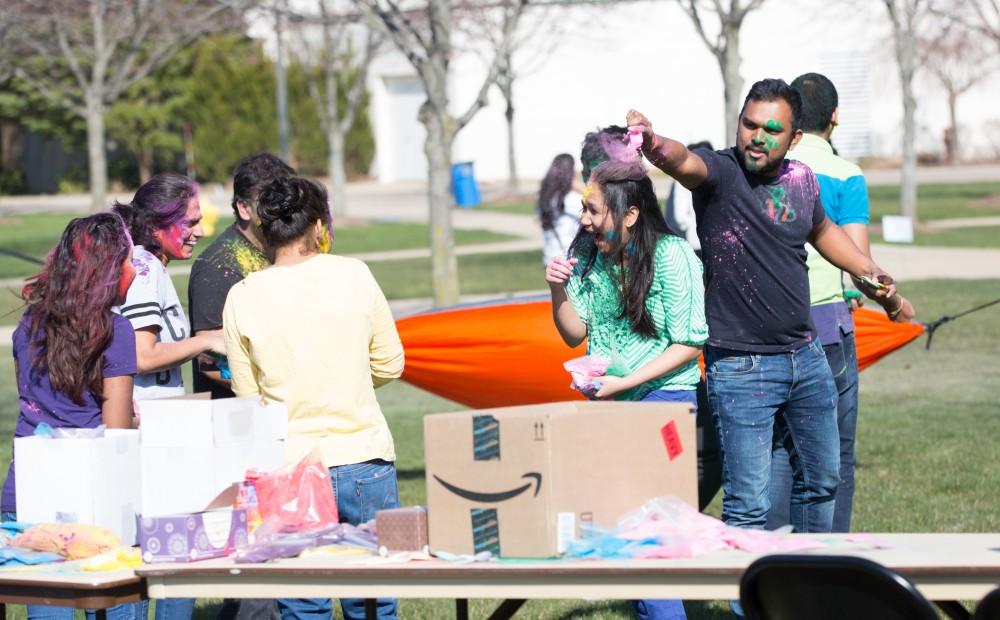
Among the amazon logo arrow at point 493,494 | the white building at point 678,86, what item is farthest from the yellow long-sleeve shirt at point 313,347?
the white building at point 678,86

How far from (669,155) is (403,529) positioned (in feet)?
4.33

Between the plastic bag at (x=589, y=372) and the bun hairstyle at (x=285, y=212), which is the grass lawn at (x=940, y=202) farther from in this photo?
the bun hairstyle at (x=285, y=212)

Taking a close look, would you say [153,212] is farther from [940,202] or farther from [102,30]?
[940,202]

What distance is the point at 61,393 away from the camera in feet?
13.3

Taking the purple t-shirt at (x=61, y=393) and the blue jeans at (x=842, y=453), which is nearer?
the purple t-shirt at (x=61, y=393)

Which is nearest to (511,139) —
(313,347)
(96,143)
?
(96,143)

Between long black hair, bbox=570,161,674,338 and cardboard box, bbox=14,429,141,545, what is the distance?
1539mm

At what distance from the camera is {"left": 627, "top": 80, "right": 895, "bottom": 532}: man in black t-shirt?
4.36 m

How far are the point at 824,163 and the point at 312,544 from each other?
2.50 metres

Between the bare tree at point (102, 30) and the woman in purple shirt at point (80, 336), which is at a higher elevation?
the bare tree at point (102, 30)

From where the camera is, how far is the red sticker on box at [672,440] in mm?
3553

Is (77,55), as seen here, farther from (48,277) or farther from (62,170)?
(48,277)

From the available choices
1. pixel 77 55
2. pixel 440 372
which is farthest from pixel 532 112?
pixel 440 372

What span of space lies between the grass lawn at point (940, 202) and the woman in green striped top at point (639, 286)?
65.7ft
